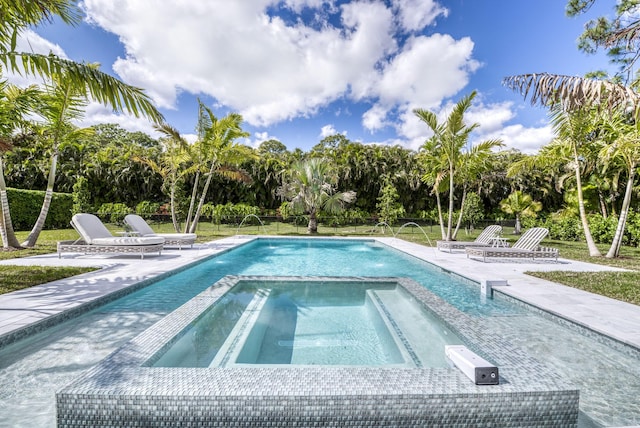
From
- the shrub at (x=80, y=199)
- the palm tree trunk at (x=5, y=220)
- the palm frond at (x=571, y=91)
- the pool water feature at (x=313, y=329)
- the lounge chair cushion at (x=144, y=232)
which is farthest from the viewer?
the shrub at (x=80, y=199)

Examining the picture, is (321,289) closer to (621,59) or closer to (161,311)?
(161,311)

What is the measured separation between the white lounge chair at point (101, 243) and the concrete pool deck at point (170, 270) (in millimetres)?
232

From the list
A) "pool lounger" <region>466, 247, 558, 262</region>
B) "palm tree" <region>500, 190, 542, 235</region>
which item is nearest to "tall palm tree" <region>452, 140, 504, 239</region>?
"pool lounger" <region>466, 247, 558, 262</region>

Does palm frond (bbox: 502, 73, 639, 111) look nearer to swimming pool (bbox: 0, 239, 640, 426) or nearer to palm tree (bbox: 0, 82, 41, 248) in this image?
swimming pool (bbox: 0, 239, 640, 426)

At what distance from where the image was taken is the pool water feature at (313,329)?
2862 mm

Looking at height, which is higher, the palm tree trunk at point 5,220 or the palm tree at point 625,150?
the palm tree at point 625,150

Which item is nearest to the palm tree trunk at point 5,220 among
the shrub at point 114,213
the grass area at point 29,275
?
the grass area at point 29,275

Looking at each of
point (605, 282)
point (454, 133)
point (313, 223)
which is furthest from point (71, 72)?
point (313, 223)

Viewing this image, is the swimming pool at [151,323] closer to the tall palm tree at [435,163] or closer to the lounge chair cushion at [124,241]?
the lounge chair cushion at [124,241]

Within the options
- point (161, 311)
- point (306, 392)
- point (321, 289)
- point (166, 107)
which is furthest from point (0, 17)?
point (166, 107)

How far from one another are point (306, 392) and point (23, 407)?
1994 mm

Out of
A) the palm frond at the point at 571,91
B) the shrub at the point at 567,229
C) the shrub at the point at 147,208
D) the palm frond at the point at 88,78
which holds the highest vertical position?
the palm frond at the point at 571,91

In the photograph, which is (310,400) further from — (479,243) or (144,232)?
(144,232)

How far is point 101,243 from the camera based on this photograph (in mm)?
8141
